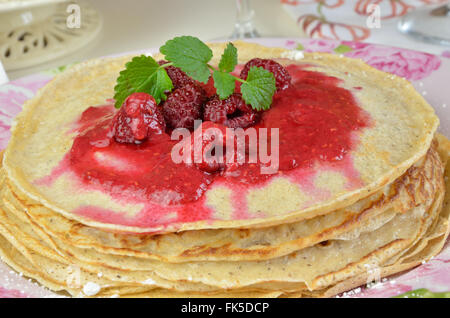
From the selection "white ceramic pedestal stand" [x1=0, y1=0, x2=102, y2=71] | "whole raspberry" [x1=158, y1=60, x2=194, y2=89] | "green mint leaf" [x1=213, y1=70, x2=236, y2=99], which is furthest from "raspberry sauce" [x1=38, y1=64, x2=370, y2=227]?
"white ceramic pedestal stand" [x1=0, y1=0, x2=102, y2=71]

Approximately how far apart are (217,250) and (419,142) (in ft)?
2.52

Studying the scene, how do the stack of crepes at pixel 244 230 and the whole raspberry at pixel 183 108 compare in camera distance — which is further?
the whole raspberry at pixel 183 108

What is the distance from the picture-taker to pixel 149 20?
4387 mm

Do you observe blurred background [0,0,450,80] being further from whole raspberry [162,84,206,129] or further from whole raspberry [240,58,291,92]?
whole raspberry [162,84,206,129]

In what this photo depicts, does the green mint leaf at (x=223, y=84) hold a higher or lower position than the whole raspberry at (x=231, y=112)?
higher

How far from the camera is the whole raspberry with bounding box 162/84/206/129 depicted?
190cm

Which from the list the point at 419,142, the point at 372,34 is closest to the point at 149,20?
the point at 372,34

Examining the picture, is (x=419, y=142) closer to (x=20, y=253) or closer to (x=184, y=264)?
(x=184, y=264)


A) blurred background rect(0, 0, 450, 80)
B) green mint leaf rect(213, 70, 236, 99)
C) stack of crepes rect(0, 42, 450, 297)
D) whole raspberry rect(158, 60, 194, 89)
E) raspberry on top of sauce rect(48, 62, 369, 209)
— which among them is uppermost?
green mint leaf rect(213, 70, 236, 99)

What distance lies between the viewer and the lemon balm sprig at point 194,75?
1903mm

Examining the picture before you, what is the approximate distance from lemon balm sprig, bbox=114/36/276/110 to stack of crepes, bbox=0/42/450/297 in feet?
1.06

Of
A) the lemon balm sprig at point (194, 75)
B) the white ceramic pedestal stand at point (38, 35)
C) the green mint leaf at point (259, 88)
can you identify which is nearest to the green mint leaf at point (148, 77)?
the lemon balm sprig at point (194, 75)

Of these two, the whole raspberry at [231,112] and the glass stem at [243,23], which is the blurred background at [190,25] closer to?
the glass stem at [243,23]

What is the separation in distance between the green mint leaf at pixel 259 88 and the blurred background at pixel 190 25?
63.6 inches
